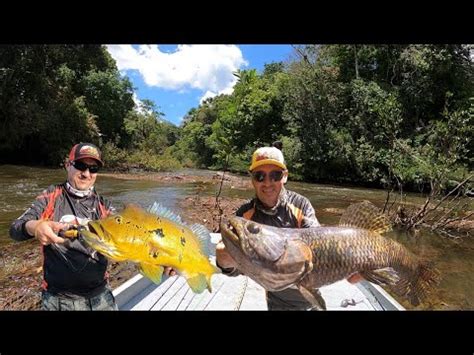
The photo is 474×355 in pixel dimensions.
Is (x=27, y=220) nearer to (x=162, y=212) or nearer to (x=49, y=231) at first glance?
(x=49, y=231)

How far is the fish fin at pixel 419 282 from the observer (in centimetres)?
156

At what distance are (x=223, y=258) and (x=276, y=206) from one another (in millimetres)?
544

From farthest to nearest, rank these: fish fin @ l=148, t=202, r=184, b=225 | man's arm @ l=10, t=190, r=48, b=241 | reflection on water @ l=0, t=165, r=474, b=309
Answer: reflection on water @ l=0, t=165, r=474, b=309 < man's arm @ l=10, t=190, r=48, b=241 < fish fin @ l=148, t=202, r=184, b=225

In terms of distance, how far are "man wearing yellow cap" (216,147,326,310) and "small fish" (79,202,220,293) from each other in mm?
464

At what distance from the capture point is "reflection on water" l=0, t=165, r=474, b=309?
6.11 metres

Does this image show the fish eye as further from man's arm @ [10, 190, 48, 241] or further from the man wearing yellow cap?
man's arm @ [10, 190, 48, 241]

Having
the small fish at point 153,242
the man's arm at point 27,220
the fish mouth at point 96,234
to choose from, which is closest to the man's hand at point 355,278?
the small fish at point 153,242

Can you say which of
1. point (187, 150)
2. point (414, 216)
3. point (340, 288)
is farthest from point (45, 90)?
point (187, 150)

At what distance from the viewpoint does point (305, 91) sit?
22.6 m

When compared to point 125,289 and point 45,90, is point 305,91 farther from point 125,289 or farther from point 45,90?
point 125,289

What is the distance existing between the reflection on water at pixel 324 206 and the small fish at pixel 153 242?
240 millimetres

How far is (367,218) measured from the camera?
5.42ft

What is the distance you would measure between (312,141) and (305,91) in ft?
9.39

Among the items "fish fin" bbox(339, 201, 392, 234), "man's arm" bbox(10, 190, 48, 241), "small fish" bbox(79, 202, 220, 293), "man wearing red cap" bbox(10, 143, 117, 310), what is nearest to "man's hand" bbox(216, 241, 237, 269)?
"small fish" bbox(79, 202, 220, 293)
